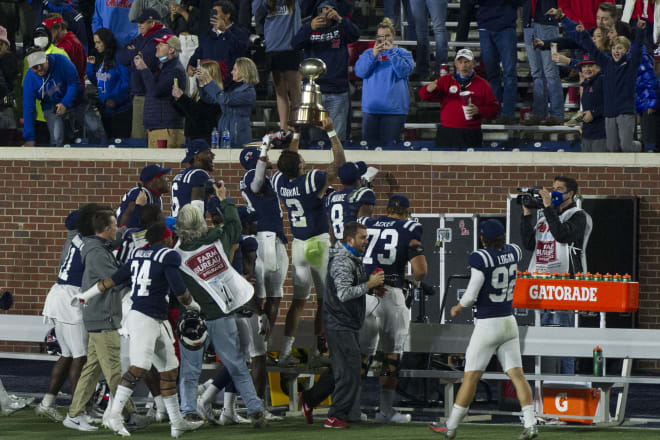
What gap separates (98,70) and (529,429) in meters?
9.71

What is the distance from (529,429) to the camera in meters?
11.3

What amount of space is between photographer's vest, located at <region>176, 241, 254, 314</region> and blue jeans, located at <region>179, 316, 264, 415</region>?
18cm

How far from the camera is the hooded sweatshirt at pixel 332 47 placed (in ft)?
55.8

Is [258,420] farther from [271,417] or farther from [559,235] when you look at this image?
[559,235]

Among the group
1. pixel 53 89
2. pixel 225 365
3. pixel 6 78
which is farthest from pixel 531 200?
pixel 6 78

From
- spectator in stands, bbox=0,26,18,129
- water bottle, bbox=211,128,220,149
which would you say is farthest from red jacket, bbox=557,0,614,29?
spectator in stands, bbox=0,26,18,129

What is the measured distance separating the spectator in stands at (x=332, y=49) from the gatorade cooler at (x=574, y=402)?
17.9 ft

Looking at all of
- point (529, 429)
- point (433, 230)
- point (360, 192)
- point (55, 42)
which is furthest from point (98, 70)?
point (529, 429)

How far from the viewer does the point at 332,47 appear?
17.1 metres

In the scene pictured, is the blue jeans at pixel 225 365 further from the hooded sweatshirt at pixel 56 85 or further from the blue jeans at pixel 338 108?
the hooded sweatshirt at pixel 56 85

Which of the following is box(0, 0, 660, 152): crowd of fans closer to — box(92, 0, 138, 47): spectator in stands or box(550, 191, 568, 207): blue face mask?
box(92, 0, 138, 47): spectator in stands

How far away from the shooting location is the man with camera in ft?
45.7

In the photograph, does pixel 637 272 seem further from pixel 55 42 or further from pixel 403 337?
pixel 55 42

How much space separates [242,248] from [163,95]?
15.6ft
